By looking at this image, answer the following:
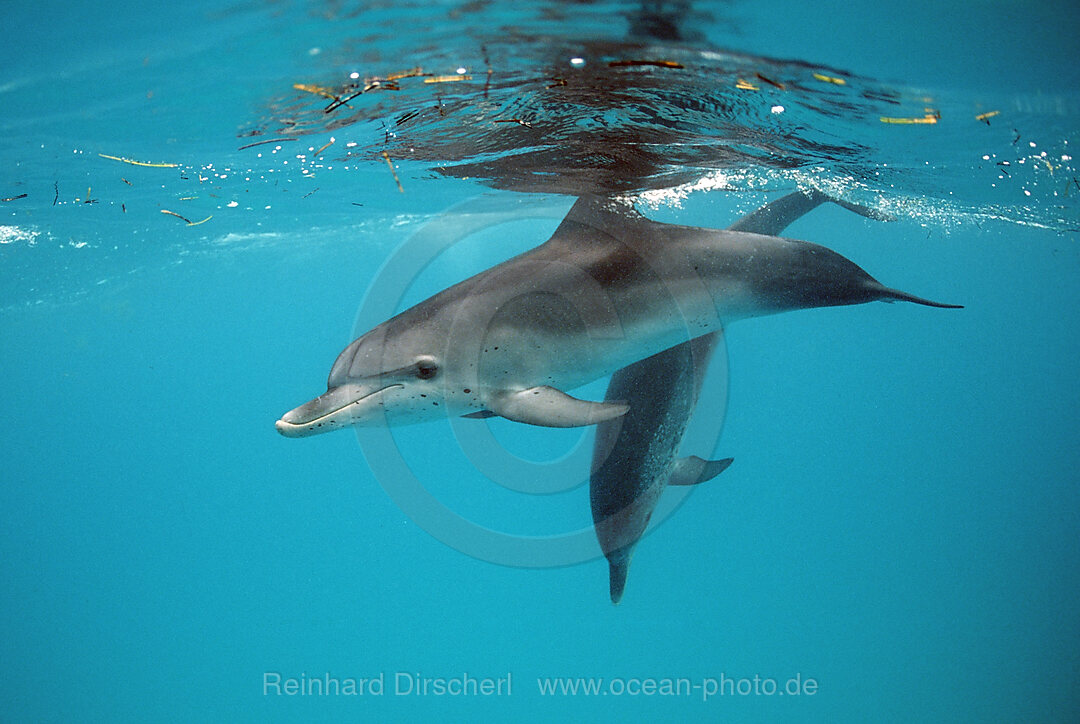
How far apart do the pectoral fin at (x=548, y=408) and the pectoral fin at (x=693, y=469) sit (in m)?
2.30

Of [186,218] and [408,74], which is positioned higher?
[408,74]

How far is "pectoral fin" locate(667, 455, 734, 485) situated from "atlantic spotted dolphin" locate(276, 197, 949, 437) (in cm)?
133

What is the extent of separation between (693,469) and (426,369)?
10.5 feet

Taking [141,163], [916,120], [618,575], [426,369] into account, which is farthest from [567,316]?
[141,163]

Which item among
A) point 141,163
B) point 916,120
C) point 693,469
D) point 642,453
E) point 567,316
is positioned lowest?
point 693,469

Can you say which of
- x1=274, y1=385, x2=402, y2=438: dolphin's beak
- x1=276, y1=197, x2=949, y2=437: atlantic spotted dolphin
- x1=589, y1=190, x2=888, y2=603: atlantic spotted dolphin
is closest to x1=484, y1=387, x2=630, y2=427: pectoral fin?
x1=276, y1=197, x2=949, y2=437: atlantic spotted dolphin

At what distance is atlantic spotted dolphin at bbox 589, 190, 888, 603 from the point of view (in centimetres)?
626

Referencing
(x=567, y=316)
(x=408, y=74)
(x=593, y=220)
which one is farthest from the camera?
(x=408, y=74)

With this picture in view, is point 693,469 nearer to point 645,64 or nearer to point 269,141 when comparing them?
point 645,64

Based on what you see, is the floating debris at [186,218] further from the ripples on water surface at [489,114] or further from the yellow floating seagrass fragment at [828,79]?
the yellow floating seagrass fragment at [828,79]

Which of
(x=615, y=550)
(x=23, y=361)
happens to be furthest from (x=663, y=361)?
(x=23, y=361)

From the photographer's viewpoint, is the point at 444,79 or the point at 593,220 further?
the point at 444,79

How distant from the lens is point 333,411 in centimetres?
432

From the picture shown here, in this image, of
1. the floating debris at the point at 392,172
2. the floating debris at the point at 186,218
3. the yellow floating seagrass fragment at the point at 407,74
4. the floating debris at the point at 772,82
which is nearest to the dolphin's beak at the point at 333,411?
the yellow floating seagrass fragment at the point at 407,74
